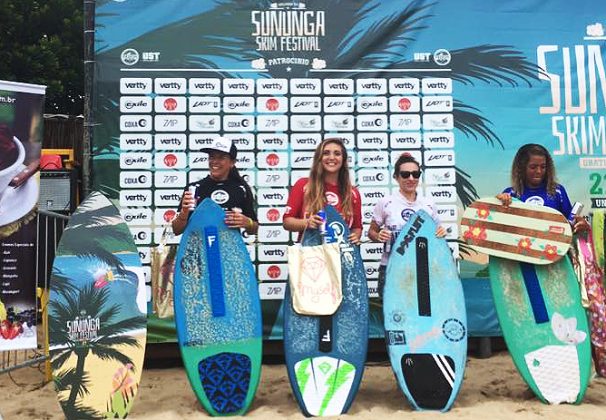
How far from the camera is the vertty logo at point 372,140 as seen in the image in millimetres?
3746

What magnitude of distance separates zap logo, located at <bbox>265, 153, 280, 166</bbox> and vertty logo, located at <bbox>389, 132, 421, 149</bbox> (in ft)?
2.66

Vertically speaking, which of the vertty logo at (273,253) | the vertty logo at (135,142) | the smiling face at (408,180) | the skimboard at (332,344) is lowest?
the skimboard at (332,344)

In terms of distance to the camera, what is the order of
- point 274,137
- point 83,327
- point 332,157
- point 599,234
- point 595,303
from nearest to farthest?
point 83,327, point 332,157, point 595,303, point 599,234, point 274,137

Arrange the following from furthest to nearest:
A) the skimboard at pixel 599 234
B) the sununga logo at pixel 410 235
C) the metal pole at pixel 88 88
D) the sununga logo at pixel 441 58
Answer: the sununga logo at pixel 441 58, the metal pole at pixel 88 88, the skimboard at pixel 599 234, the sununga logo at pixel 410 235

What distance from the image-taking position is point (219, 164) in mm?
2840

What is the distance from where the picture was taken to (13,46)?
792 centimetres

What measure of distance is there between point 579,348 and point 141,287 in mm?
2241

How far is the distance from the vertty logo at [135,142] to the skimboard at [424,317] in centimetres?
187

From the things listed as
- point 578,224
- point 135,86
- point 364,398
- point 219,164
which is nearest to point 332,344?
point 364,398

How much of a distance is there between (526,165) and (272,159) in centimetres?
163

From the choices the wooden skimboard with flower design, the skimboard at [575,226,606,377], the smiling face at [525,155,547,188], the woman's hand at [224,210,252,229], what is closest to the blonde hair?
the woman's hand at [224,210,252,229]

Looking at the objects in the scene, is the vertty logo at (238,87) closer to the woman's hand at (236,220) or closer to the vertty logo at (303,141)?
the vertty logo at (303,141)

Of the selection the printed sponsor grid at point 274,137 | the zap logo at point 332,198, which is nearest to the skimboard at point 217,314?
the zap logo at point 332,198

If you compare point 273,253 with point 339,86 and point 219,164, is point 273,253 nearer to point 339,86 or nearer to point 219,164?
point 219,164
